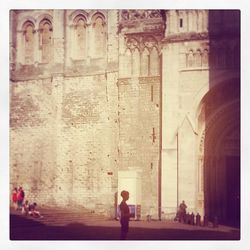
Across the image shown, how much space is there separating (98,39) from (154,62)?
612mm

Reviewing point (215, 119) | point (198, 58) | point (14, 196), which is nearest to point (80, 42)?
point (198, 58)

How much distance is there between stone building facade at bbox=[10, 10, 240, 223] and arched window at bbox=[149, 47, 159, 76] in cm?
1

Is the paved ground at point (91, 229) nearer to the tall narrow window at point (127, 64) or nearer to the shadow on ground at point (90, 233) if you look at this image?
the shadow on ground at point (90, 233)

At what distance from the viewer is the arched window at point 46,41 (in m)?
7.64

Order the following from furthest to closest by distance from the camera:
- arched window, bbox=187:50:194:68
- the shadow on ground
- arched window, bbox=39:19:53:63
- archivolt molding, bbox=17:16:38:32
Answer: arched window, bbox=187:50:194:68
arched window, bbox=39:19:53:63
archivolt molding, bbox=17:16:38:32
the shadow on ground

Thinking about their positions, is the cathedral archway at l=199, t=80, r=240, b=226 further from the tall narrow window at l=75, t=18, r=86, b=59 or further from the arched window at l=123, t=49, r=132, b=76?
the tall narrow window at l=75, t=18, r=86, b=59

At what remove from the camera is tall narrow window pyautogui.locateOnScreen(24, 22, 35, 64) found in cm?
765

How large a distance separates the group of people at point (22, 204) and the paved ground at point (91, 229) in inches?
1.9

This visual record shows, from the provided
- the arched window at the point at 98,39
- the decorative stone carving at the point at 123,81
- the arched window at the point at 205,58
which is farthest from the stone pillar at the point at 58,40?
the arched window at the point at 205,58

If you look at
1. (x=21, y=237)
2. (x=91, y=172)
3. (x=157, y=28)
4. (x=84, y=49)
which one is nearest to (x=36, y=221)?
(x=21, y=237)

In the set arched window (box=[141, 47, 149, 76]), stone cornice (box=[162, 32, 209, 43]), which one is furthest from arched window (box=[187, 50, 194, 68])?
arched window (box=[141, 47, 149, 76])

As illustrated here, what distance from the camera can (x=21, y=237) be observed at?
24.2ft
